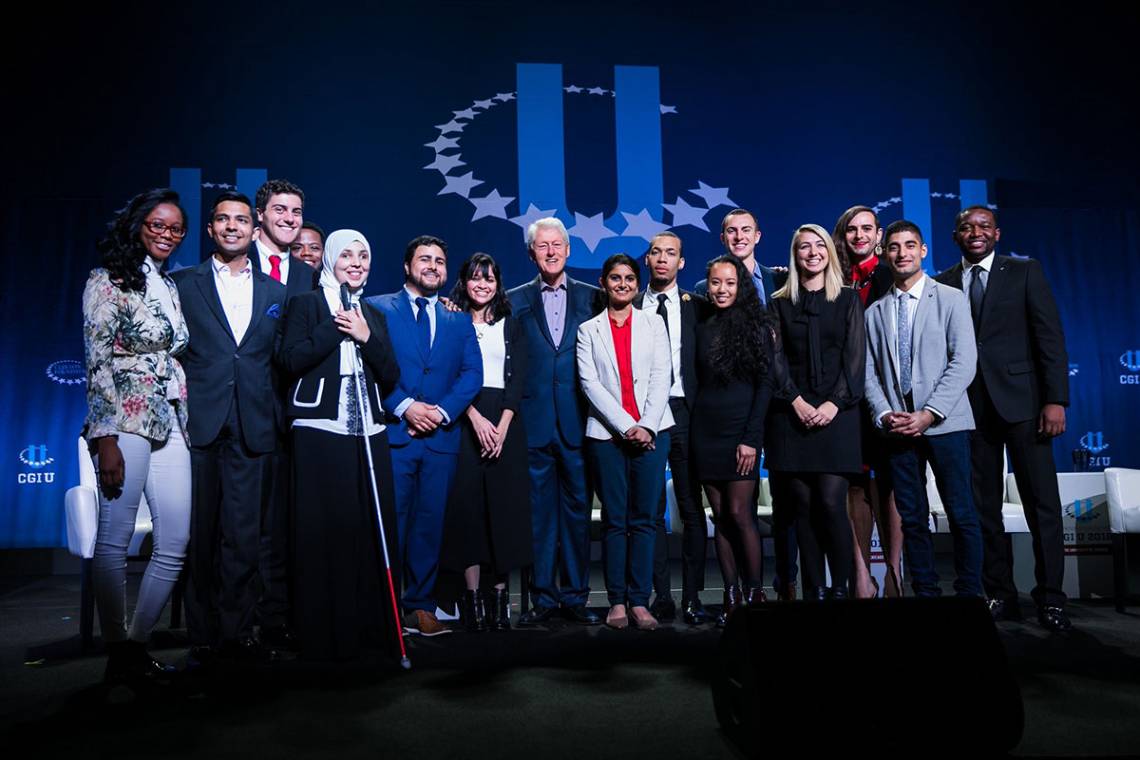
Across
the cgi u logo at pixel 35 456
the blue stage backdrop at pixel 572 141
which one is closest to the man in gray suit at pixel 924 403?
the blue stage backdrop at pixel 572 141

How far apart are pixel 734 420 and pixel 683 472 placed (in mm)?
319

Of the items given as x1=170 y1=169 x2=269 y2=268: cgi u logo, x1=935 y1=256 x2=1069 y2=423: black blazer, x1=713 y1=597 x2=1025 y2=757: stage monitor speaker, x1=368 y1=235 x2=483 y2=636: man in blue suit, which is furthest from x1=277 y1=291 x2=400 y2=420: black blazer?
x1=170 y1=169 x2=269 y2=268: cgi u logo

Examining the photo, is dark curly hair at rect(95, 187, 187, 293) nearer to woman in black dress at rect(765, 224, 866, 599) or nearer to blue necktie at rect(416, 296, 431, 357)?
blue necktie at rect(416, 296, 431, 357)

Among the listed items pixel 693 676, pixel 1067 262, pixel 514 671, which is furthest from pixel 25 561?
pixel 1067 262

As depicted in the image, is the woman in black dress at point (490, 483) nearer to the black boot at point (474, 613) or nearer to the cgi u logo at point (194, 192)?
the black boot at point (474, 613)

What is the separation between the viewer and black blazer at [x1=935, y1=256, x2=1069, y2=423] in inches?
131

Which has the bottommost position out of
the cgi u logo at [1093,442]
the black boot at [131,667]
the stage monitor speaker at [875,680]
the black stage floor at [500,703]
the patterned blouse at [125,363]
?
the black stage floor at [500,703]

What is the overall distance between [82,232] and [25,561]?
2.10m

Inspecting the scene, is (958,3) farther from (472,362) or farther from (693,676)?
(693,676)

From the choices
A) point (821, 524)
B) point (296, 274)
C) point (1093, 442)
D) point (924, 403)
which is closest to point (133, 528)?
point (296, 274)

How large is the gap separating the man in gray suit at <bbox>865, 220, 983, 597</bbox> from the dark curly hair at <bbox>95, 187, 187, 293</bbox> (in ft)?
8.46

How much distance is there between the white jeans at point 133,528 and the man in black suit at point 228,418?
198mm

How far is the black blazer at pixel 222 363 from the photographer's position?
275 centimetres

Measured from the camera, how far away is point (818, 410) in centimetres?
320
